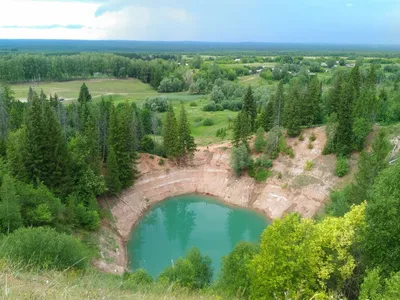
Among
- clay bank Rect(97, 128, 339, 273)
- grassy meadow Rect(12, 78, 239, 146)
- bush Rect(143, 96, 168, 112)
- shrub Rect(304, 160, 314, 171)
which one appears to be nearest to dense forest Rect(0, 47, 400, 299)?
clay bank Rect(97, 128, 339, 273)

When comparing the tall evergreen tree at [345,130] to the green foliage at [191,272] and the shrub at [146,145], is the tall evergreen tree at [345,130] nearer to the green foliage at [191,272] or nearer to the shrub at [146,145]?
the shrub at [146,145]

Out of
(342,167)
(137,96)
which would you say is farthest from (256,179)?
(137,96)

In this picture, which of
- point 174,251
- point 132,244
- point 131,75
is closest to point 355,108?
point 174,251

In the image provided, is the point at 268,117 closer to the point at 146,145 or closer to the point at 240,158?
the point at 240,158

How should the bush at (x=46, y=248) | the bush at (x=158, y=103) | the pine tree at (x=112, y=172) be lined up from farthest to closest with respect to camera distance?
1. the bush at (x=158, y=103)
2. the pine tree at (x=112, y=172)
3. the bush at (x=46, y=248)

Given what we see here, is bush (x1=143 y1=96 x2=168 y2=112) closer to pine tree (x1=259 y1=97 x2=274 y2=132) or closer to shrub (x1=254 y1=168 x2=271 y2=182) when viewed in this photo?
pine tree (x1=259 y1=97 x2=274 y2=132)

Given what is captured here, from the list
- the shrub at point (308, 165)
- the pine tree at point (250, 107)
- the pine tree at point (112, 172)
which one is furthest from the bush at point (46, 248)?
the pine tree at point (250, 107)

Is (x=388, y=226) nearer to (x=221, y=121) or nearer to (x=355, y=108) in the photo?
(x=355, y=108)
